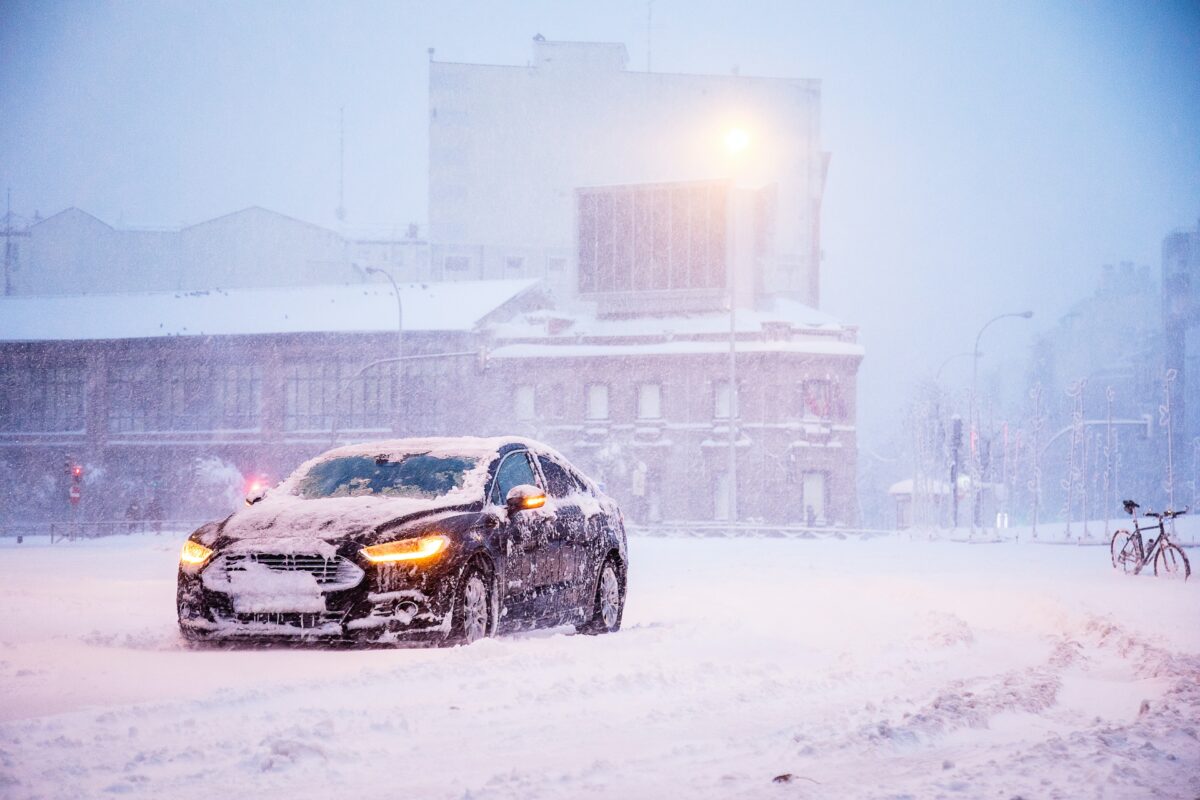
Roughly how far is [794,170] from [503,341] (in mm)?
27568

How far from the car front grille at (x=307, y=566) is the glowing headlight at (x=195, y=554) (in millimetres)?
140

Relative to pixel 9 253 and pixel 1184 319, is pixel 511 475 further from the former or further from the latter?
pixel 1184 319

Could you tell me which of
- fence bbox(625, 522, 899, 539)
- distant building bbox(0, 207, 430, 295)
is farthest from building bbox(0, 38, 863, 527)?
distant building bbox(0, 207, 430, 295)

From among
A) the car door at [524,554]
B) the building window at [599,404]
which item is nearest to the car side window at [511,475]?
the car door at [524,554]

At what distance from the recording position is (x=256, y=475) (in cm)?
6762

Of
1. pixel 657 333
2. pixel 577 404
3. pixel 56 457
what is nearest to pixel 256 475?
pixel 56 457

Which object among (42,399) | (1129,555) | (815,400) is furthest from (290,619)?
(42,399)

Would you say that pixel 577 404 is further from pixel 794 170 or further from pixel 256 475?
pixel 794 170

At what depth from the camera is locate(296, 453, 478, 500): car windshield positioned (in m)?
10.1

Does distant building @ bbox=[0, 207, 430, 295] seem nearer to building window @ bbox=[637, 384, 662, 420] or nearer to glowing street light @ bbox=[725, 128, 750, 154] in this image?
building window @ bbox=[637, 384, 662, 420]

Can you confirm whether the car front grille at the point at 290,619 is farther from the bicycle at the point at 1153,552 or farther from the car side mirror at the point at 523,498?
the bicycle at the point at 1153,552

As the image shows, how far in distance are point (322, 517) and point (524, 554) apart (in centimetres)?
161

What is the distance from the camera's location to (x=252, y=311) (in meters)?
72.7

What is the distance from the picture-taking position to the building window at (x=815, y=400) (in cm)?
6600
